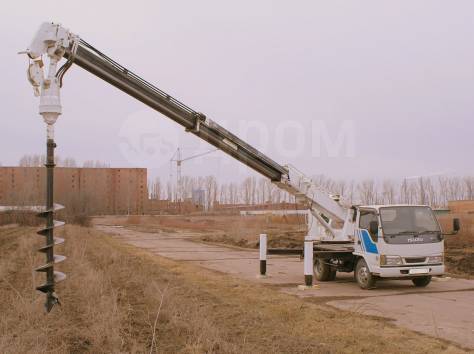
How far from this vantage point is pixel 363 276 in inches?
547

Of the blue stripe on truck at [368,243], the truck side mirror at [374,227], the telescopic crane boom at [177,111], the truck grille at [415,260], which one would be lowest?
the truck grille at [415,260]

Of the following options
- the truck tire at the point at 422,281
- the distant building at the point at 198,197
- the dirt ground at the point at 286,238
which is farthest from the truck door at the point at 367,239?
the distant building at the point at 198,197

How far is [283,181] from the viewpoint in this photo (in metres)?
15.6

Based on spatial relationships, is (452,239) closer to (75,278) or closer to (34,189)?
(75,278)

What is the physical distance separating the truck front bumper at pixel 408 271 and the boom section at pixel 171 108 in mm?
3975

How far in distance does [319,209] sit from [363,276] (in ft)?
9.07

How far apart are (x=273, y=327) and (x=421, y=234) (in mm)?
6413

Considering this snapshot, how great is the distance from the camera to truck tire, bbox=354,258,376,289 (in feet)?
44.6

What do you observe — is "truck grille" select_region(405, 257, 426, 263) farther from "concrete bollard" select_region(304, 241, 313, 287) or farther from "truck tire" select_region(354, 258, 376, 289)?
"concrete bollard" select_region(304, 241, 313, 287)

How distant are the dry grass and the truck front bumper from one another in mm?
2585

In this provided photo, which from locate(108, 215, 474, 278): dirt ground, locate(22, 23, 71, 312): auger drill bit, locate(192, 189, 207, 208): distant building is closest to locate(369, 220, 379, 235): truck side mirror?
locate(108, 215, 474, 278): dirt ground

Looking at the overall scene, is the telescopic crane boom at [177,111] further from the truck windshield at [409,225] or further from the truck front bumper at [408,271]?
the truck front bumper at [408,271]

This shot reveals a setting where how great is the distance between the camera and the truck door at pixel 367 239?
13.4m

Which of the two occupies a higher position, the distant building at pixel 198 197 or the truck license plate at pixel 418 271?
the distant building at pixel 198 197
